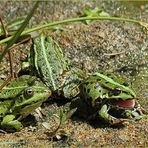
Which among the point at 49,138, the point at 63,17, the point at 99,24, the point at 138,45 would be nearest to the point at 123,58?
the point at 138,45

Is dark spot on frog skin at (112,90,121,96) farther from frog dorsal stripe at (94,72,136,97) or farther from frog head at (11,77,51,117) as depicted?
frog head at (11,77,51,117)

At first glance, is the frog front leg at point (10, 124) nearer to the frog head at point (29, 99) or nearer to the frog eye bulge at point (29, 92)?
the frog head at point (29, 99)

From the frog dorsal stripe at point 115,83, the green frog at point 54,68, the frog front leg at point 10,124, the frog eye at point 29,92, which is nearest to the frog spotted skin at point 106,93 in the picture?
the frog dorsal stripe at point 115,83

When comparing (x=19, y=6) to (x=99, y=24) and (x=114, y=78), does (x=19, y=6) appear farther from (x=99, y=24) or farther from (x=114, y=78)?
(x=114, y=78)

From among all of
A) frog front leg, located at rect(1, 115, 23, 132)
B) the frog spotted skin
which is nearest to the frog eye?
frog front leg, located at rect(1, 115, 23, 132)

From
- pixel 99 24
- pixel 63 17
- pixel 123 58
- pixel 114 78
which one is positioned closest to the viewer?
pixel 114 78

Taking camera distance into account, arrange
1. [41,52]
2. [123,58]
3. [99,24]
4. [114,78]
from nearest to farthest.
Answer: [114,78] < [41,52] < [123,58] < [99,24]
